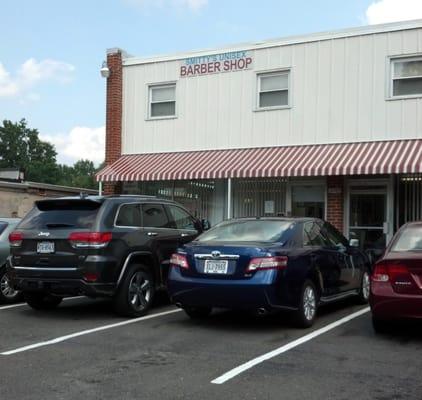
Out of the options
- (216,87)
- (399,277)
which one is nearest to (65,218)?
(399,277)

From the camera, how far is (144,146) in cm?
1744

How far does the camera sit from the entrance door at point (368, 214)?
14.7 m

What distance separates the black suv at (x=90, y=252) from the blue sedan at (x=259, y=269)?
2.82 ft

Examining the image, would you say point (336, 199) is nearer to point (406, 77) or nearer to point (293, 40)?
point (406, 77)

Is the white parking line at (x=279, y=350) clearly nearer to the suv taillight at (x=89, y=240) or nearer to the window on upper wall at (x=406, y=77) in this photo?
the suv taillight at (x=89, y=240)

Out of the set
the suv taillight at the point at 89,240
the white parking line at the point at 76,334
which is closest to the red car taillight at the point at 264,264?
the white parking line at the point at 76,334

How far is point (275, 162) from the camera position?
48.1 ft

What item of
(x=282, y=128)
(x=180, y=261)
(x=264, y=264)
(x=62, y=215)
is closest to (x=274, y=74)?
(x=282, y=128)

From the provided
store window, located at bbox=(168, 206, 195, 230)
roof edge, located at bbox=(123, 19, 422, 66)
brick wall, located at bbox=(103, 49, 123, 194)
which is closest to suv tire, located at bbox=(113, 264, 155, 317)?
store window, located at bbox=(168, 206, 195, 230)

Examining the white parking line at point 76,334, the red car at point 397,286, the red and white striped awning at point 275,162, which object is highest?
the red and white striped awning at point 275,162

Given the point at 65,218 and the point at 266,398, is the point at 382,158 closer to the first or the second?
the point at 65,218

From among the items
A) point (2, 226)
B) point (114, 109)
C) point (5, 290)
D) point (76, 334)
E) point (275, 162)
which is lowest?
point (76, 334)

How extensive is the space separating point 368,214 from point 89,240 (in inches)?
342

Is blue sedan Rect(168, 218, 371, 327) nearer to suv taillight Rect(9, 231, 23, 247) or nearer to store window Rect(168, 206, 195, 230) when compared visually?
store window Rect(168, 206, 195, 230)
